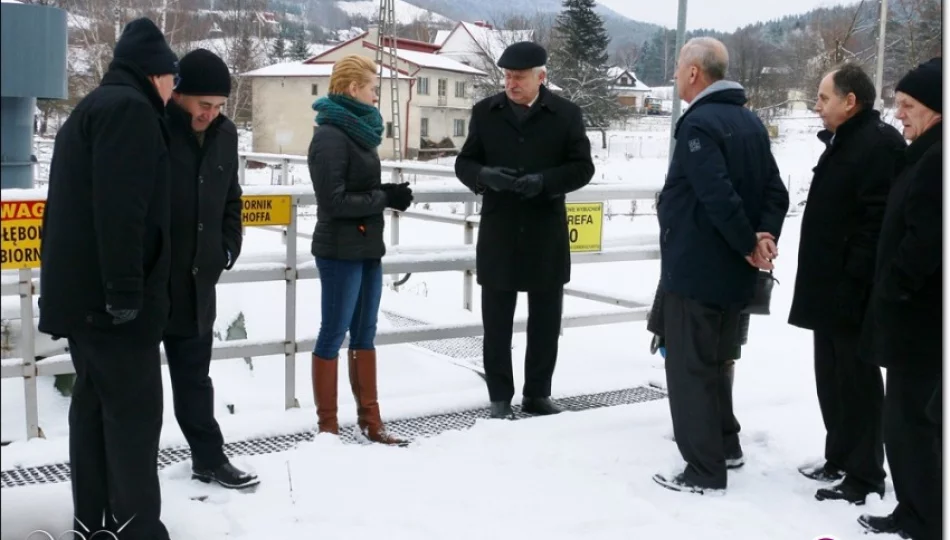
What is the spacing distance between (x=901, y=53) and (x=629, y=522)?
28193mm

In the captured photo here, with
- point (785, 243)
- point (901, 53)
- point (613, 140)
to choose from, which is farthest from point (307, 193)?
point (613, 140)

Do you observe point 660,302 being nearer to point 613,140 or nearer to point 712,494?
point 712,494

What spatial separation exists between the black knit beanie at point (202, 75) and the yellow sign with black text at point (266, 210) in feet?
3.95

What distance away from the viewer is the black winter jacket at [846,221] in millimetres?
4023

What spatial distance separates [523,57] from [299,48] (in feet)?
194

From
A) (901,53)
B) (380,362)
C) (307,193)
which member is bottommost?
(380,362)

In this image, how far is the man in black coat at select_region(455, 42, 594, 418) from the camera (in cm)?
511

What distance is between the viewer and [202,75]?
145 inches

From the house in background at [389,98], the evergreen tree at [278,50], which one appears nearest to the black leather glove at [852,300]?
the house in background at [389,98]

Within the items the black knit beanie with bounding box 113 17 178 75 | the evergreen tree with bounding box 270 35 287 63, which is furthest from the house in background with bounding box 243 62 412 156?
the black knit beanie with bounding box 113 17 178 75

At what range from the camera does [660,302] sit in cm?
477

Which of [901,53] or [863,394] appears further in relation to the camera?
[901,53]

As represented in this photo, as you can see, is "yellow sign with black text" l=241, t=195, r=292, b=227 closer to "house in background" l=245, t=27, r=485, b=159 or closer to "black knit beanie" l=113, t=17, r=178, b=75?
"black knit beanie" l=113, t=17, r=178, b=75

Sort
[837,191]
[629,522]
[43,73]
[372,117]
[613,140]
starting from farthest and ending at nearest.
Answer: [613,140] → [43,73] → [372,117] → [837,191] → [629,522]
